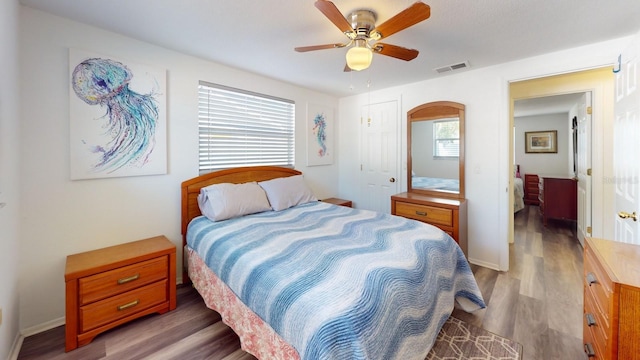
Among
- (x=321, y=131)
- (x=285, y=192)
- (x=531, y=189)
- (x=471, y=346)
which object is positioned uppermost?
(x=321, y=131)

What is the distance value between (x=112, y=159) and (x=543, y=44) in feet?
12.6

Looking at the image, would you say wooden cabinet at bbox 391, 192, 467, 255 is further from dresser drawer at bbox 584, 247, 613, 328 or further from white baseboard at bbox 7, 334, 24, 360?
white baseboard at bbox 7, 334, 24, 360

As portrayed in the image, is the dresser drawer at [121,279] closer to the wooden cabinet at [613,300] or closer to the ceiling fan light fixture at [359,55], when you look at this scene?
the ceiling fan light fixture at [359,55]

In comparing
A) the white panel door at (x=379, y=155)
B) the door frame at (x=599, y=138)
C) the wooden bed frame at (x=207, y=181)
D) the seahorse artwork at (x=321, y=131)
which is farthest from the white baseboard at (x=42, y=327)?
the door frame at (x=599, y=138)

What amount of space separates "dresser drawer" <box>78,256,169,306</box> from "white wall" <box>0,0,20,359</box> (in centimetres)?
34

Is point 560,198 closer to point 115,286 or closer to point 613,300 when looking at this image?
point 613,300

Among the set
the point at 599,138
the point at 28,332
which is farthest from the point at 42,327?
the point at 599,138

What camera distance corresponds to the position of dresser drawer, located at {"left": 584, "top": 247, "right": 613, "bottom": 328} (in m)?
1.10

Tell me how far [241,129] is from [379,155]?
6.65 ft

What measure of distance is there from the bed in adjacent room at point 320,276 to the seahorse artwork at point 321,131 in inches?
63.9

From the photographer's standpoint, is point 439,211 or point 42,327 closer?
point 42,327

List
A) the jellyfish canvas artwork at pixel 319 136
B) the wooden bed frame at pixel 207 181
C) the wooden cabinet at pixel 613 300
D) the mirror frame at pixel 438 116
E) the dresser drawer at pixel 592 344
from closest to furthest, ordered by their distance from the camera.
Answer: the wooden cabinet at pixel 613 300
the dresser drawer at pixel 592 344
the wooden bed frame at pixel 207 181
the mirror frame at pixel 438 116
the jellyfish canvas artwork at pixel 319 136

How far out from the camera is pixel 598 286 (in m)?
1.27

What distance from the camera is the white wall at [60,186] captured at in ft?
6.04
